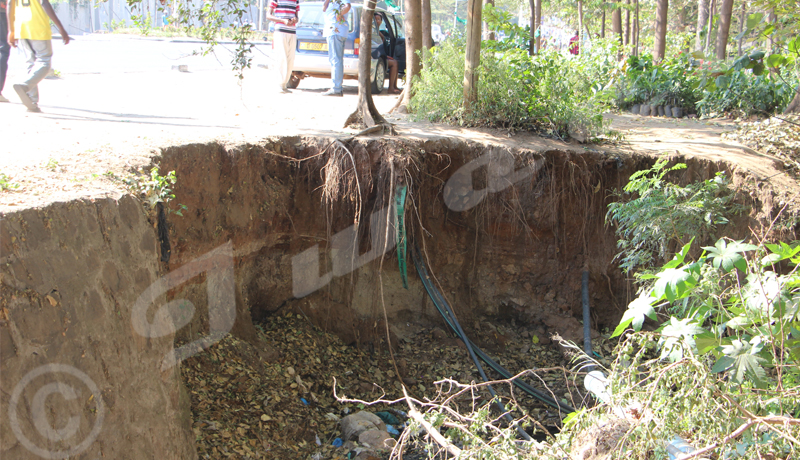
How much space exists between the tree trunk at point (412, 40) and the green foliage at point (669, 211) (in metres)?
3.48

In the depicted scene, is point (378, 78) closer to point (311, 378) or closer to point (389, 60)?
point (389, 60)

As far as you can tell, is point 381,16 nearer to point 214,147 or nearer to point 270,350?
point 214,147

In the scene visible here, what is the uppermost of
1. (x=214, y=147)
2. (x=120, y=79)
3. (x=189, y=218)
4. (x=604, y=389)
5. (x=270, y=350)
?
(x=120, y=79)

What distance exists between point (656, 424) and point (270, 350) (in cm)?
363

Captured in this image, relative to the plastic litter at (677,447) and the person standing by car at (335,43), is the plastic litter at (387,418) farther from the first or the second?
the person standing by car at (335,43)

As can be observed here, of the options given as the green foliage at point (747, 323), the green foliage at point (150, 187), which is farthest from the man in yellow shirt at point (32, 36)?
the green foliage at point (747, 323)

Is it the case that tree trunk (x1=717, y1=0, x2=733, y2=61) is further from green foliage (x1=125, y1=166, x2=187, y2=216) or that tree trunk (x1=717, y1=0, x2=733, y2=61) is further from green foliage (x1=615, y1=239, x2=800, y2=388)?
green foliage (x1=125, y1=166, x2=187, y2=216)

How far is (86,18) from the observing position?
114ft

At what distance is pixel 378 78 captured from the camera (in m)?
10.1

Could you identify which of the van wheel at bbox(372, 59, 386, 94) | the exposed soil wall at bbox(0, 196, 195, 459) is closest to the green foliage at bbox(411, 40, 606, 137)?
the van wheel at bbox(372, 59, 386, 94)

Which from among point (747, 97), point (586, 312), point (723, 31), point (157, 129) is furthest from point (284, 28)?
point (723, 31)

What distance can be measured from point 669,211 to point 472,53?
9.19 ft

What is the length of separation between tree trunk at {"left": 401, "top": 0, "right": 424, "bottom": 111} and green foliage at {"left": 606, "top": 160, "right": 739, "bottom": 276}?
348 centimetres

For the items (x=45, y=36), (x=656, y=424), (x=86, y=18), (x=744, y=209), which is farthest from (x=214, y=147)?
(x=86, y=18)
